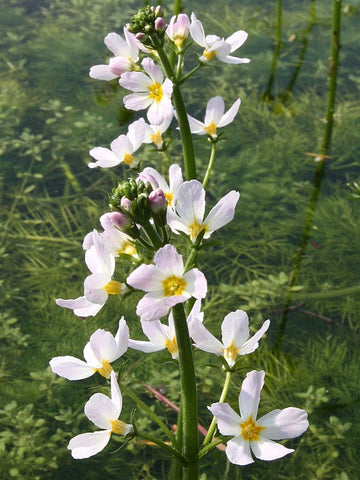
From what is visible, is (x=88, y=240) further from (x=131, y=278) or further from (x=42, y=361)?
(x=42, y=361)

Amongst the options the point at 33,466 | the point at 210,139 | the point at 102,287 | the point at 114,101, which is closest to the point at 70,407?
the point at 33,466

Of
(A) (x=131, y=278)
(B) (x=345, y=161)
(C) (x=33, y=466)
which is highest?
(A) (x=131, y=278)

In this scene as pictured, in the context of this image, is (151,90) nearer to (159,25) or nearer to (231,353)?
(159,25)

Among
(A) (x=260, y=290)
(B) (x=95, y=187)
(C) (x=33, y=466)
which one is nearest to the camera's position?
(C) (x=33, y=466)

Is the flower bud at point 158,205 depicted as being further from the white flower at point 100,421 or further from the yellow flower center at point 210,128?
the yellow flower center at point 210,128

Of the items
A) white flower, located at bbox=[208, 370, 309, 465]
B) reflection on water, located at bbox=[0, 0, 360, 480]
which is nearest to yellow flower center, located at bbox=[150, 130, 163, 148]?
white flower, located at bbox=[208, 370, 309, 465]

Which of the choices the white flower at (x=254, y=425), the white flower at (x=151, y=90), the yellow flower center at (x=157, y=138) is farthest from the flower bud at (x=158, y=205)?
the yellow flower center at (x=157, y=138)

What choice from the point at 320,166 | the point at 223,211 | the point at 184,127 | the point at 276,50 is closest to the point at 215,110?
the point at 184,127

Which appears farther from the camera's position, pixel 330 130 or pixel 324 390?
pixel 330 130
